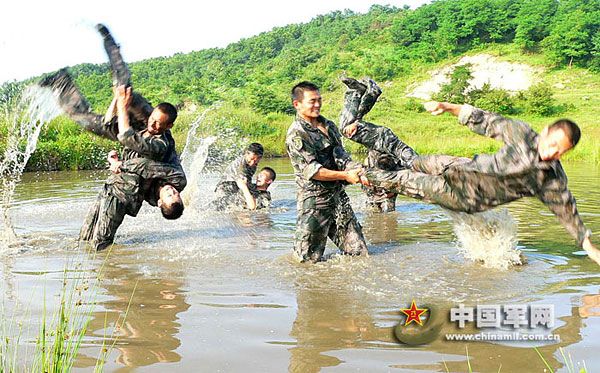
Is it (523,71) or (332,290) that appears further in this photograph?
(523,71)

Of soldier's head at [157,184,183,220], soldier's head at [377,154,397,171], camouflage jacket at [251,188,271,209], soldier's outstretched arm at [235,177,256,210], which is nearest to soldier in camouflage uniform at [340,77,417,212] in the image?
soldier's head at [377,154,397,171]

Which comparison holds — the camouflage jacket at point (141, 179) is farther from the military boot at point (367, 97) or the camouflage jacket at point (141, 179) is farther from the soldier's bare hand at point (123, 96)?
the military boot at point (367, 97)

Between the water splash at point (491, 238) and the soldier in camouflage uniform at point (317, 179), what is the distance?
3.77ft

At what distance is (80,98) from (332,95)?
4181 cm

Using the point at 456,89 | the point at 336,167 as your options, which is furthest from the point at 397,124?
the point at 336,167

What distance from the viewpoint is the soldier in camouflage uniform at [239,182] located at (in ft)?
38.2

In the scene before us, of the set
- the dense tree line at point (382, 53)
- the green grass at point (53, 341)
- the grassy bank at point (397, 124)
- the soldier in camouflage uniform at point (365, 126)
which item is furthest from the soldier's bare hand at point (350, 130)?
the dense tree line at point (382, 53)

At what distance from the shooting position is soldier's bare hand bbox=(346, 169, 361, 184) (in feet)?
22.1

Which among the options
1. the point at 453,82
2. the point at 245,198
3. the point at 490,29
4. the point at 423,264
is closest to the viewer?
the point at 423,264

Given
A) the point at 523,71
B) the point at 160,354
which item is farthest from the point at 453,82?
the point at 160,354

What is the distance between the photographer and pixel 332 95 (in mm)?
49500

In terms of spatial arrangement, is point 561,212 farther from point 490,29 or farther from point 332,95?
point 490,29

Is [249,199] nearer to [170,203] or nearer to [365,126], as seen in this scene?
[365,126]

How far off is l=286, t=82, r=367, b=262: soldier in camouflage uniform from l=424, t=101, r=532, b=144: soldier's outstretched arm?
113cm
